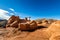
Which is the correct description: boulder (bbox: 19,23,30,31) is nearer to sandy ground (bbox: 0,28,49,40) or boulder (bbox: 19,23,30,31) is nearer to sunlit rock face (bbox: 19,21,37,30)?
sunlit rock face (bbox: 19,21,37,30)

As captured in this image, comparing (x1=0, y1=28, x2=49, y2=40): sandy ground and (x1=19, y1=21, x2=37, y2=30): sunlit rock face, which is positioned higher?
(x1=19, y1=21, x2=37, y2=30): sunlit rock face

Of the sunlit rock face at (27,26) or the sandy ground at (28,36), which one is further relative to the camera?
the sunlit rock face at (27,26)

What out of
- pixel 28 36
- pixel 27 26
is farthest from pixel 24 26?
pixel 28 36

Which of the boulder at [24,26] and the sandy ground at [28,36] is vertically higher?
the boulder at [24,26]

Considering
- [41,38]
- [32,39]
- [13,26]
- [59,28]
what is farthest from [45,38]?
[13,26]

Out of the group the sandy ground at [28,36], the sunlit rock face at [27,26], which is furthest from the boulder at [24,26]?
the sandy ground at [28,36]

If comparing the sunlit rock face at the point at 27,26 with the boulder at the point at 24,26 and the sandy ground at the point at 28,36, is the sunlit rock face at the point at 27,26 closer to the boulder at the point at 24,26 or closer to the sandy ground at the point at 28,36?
the boulder at the point at 24,26

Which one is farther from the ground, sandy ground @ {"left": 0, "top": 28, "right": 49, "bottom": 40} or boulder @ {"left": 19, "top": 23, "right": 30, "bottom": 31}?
boulder @ {"left": 19, "top": 23, "right": 30, "bottom": 31}

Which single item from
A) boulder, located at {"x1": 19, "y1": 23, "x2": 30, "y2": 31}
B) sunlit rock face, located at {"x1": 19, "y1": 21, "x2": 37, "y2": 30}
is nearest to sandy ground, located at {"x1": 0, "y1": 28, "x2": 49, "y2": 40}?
boulder, located at {"x1": 19, "y1": 23, "x2": 30, "y2": 31}

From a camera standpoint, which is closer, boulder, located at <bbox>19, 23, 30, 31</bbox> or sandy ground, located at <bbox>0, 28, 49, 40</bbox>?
sandy ground, located at <bbox>0, 28, 49, 40</bbox>

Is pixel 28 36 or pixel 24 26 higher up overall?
pixel 24 26

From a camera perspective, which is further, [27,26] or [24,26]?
[27,26]

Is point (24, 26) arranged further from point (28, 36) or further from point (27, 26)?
point (28, 36)

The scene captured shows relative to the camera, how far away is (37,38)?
14078 millimetres
